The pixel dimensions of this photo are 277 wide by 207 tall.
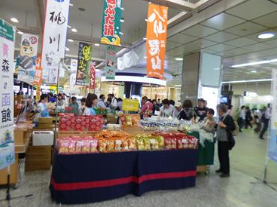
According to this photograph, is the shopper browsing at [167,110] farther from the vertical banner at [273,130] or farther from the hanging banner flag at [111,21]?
the vertical banner at [273,130]

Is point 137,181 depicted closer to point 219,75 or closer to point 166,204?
point 166,204

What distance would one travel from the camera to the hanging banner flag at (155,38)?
14.0ft

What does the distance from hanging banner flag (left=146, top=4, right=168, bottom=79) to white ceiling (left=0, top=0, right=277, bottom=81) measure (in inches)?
42.2

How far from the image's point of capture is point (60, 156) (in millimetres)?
2730

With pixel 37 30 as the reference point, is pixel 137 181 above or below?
below

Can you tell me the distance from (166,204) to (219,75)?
635cm

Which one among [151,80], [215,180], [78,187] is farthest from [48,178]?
[151,80]

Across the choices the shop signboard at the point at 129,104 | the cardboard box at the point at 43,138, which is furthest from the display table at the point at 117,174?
the shop signboard at the point at 129,104

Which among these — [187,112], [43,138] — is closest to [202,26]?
[187,112]

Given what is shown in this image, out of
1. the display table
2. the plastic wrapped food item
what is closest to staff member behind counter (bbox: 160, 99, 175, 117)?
the display table

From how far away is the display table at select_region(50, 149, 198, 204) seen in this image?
277 centimetres

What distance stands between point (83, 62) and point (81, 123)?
4935mm

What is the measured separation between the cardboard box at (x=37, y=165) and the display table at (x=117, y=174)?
1.15 m

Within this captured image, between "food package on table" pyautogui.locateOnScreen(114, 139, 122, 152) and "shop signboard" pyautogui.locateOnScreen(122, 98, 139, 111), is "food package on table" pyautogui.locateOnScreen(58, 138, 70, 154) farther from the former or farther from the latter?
"shop signboard" pyautogui.locateOnScreen(122, 98, 139, 111)
